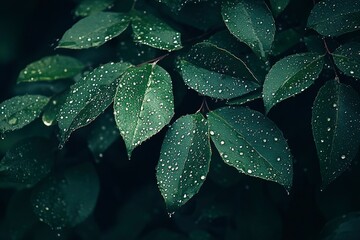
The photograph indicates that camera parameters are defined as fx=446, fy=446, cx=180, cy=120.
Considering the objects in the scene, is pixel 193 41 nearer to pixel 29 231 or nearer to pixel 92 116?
pixel 92 116

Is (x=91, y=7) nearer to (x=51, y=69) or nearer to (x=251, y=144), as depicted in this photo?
(x=51, y=69)

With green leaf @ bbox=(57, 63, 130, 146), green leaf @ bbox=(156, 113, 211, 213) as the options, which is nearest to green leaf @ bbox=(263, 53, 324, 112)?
green leaf @ bbox=(156, 113, 211, 213)

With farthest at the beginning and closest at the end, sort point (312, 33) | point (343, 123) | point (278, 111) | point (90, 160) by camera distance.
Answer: point (90, 160) < point (278, 111) < point (312, 33) < point (343, 123)

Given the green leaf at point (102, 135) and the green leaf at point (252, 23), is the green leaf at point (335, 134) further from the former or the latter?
the green leaf at point (102, 135)

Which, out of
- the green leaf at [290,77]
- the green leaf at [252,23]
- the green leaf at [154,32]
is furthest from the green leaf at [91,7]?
the green leaf at [290,77]

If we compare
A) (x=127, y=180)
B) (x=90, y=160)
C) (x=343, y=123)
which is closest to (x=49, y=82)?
(x=90, y=160)

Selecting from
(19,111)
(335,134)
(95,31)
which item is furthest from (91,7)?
(335,134)
